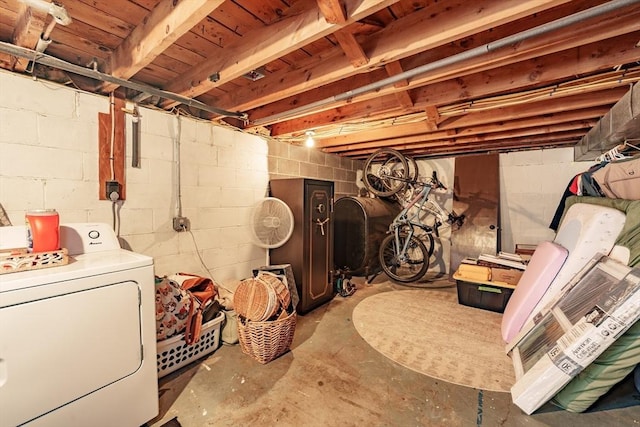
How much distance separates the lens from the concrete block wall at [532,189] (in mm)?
3887

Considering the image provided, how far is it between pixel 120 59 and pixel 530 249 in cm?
493

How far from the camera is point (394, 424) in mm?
1500

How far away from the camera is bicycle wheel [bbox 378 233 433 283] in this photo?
3.85m

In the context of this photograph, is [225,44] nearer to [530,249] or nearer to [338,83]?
[338,83]

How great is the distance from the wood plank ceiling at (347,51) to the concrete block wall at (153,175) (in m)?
0.19

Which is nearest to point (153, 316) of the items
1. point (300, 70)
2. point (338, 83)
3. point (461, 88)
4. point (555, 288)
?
point (300, 70)

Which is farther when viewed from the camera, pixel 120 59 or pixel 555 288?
pixel 555 288

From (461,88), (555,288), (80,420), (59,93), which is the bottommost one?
(80,420)

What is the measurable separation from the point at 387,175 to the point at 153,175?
121 inches

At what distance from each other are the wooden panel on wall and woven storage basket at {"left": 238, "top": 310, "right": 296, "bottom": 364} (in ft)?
4.77

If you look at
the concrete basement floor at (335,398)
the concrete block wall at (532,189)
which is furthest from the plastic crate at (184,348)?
the concrete block wall at (532,189)

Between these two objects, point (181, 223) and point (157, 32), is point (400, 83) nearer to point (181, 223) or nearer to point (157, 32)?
point (157, 32)

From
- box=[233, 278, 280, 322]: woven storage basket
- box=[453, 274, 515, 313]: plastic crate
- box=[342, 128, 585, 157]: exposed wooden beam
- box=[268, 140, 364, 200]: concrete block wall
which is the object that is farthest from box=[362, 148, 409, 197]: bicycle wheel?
box=[233, 278, 280, 322]: woven storage basket

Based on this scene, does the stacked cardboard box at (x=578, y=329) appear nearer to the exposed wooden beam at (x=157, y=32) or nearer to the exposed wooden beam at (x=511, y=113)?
the exposed wooden beam at (x=511, y=113)
